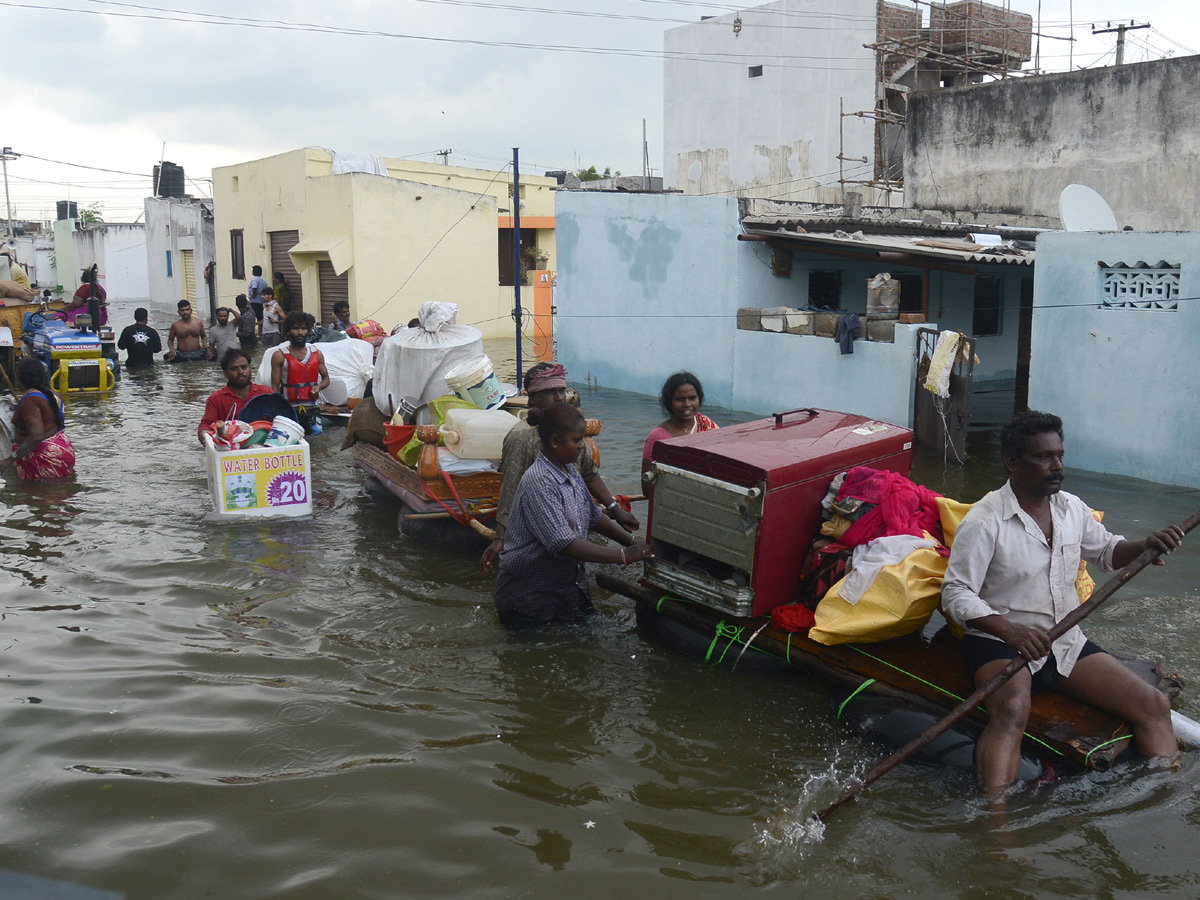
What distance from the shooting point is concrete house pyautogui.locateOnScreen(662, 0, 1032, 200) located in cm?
2484

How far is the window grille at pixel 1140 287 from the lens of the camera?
965 centimetres

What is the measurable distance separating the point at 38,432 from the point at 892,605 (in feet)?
25.6

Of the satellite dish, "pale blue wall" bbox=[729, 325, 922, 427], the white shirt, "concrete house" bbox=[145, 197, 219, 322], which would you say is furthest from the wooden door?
"concrete house" bbox=[145, 197, 219, 322]

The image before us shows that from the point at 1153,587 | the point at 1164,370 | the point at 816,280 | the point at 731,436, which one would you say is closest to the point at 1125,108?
the point at 816,280

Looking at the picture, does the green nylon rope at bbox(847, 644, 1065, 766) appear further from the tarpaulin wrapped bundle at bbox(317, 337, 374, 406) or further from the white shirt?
the tarpaulin wrapped bundle at bbox(317, 337, 374, 406)

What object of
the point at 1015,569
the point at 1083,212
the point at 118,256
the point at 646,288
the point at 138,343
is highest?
the point at 118,256

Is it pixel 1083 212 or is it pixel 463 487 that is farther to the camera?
pixel 1083 212

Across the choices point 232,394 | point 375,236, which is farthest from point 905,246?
point 375,236

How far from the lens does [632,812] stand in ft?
12.6

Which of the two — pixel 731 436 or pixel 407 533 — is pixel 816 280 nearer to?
pixel 407 533

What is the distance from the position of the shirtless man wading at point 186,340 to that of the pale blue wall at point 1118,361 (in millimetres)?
15058

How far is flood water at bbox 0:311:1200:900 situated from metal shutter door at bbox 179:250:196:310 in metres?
28.2

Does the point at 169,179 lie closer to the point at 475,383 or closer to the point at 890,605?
the point at 475,383

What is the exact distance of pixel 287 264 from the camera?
2634 cm
